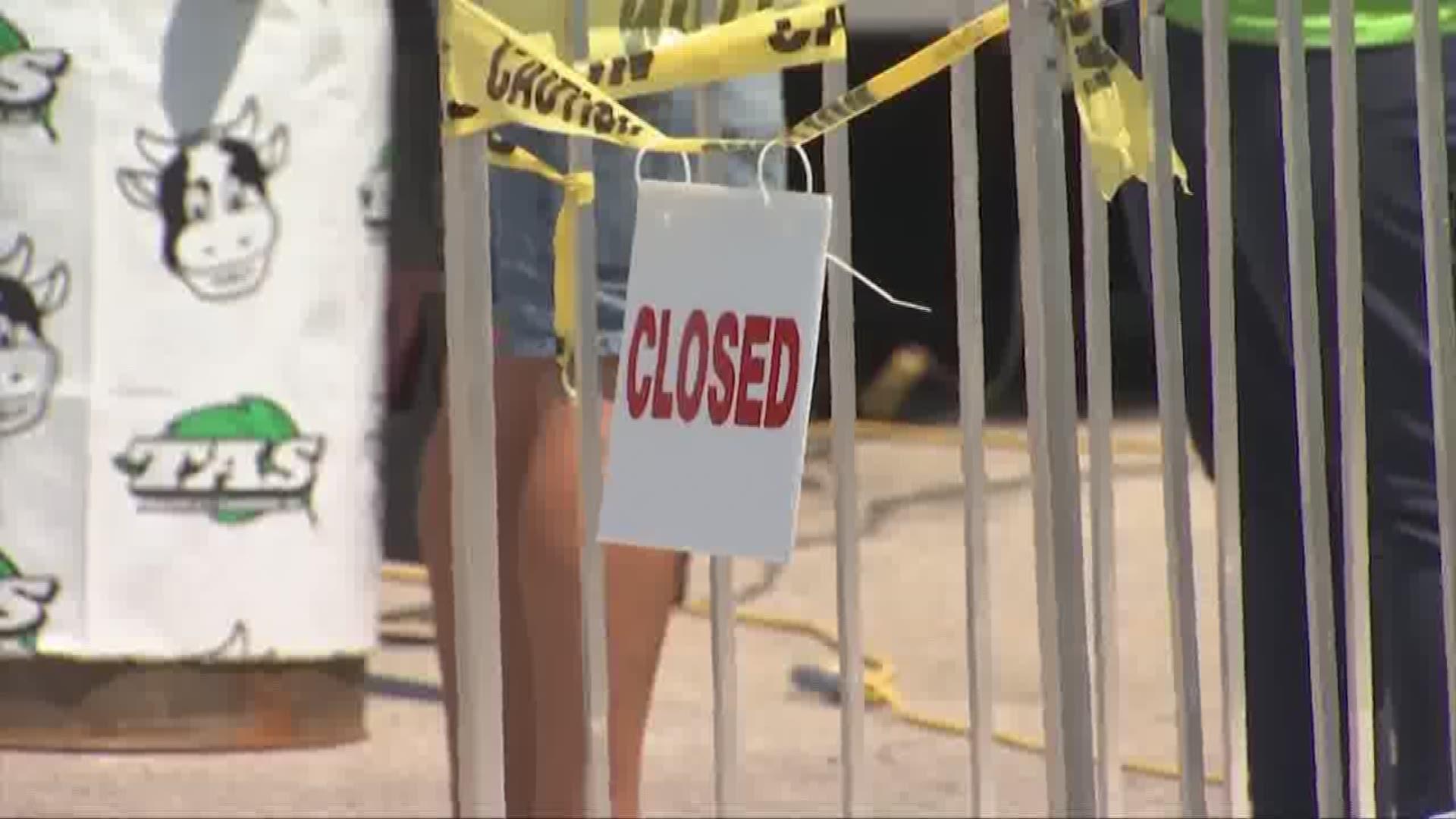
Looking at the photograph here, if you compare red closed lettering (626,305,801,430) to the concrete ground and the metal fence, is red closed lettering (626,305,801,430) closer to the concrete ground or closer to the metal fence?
the metal fence

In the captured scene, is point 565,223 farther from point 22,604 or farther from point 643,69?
point 22,604

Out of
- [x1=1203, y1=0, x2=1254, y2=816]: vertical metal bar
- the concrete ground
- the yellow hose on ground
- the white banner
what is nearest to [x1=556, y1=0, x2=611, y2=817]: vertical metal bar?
[x1=1203, y1=0, x2=1254, y2=816]: vertical metal bar

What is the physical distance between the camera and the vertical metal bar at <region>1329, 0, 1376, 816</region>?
2.32ft

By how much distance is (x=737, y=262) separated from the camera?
59 centimetres

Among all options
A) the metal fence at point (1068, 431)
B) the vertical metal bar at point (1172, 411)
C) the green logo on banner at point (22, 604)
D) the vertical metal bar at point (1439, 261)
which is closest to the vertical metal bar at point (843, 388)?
the metal fence at point (1068, 431)

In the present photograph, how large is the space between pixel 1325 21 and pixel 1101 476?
0.29 m

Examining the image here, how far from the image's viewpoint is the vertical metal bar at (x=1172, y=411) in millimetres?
685

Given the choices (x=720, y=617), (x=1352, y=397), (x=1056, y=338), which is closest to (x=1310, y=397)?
(x=1352, y=397)

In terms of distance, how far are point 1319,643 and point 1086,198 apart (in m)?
0.20

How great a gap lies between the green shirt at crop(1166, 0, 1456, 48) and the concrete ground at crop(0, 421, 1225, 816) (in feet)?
1.28

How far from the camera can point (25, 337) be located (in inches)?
41.3

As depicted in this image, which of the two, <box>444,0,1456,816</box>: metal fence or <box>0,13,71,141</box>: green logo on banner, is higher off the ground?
<box>0,13,71,141</box>: green logo on banner

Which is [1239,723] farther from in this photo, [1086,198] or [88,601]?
[88,601]

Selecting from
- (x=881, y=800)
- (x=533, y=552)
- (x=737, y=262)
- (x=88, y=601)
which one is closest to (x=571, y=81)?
(x=737, y=262)
